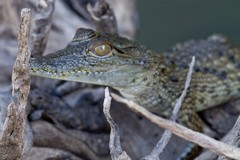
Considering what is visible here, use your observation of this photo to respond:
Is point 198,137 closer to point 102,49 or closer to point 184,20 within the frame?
point 102,49

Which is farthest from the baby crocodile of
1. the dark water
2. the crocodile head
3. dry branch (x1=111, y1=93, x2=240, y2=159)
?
the dark water

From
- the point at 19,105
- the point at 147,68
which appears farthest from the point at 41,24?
the point at 19,105

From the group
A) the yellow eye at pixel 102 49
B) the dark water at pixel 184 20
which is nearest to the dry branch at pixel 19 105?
the yellow eye at pixel 102 49

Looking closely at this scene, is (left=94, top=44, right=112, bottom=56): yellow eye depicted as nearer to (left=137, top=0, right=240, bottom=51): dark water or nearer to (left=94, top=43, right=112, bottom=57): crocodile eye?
(left=94, top=43, right=112, bottom=57): crocodile eye

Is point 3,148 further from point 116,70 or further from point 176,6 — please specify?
point 176,6

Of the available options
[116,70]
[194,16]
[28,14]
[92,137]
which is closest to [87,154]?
[92,137]

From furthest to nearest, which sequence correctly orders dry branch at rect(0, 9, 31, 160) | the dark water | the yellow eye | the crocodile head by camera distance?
the dark water < the yellow eye < the crocodile head < dry branch at rect(0, 9, 31, 160)
